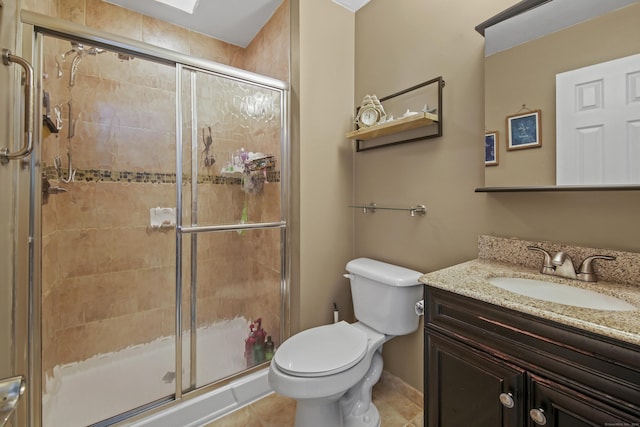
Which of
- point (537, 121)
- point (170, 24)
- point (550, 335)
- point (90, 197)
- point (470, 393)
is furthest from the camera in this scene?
point (170, 24)

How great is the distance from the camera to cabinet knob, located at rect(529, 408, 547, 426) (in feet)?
2.38

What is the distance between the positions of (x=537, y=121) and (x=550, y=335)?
83 centimetres

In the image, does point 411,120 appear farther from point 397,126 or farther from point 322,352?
point 322,352

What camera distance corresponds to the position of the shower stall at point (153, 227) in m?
1.46

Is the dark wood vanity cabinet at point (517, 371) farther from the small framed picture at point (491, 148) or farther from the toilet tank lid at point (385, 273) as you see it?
the small framed picture at point (491, 148)

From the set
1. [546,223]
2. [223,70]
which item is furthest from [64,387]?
[546,223]

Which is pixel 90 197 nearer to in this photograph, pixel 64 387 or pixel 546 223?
pixel 64 387

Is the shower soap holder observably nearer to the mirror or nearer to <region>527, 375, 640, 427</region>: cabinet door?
the mirror

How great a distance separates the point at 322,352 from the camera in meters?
1.27

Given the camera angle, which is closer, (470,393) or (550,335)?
(550,335)

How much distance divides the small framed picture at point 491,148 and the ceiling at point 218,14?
1672 mm

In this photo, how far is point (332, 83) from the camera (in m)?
1.86

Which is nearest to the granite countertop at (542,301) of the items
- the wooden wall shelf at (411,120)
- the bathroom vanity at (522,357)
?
the bathroom vanity at (522,357)

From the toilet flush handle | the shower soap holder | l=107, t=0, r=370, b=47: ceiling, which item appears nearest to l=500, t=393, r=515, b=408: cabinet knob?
the toilet flush handle
